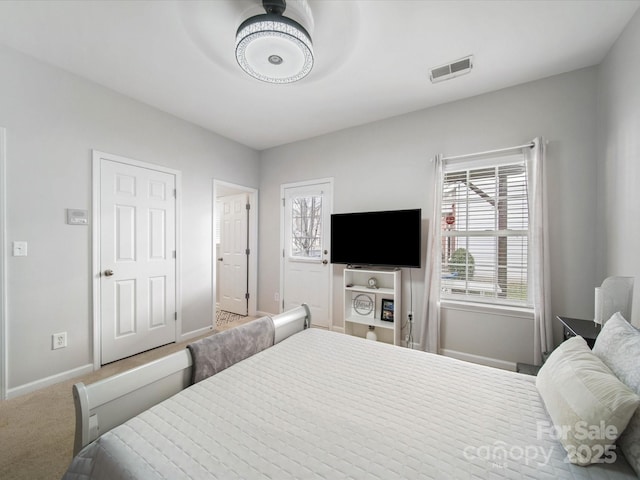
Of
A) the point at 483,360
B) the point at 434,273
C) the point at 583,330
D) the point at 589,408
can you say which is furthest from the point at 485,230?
the point at 589,408

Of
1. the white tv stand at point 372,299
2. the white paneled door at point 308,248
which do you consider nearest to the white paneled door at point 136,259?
the white paneled door at point 308,248

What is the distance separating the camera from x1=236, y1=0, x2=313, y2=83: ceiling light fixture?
165 centimetres

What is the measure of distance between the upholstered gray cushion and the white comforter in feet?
0.32

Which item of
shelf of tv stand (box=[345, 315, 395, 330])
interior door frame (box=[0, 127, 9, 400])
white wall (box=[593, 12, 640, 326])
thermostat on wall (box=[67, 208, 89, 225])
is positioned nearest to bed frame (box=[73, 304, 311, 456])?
interior door frame (box=[0, 127, 9, 400])

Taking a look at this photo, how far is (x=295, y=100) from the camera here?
2.82 m

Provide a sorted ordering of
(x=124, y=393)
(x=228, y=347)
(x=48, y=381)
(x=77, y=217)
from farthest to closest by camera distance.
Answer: (x=77, y=217) < (x=48, y=381) < (x=228, y=347) < (x=124, y=393)

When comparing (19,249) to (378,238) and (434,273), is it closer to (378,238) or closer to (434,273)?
(378,238)

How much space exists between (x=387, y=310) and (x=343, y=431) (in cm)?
223

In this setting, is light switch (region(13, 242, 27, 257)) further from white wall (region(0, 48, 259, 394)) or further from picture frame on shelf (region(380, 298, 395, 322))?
picture frame on shelf (region(380, 298, 395, 322))

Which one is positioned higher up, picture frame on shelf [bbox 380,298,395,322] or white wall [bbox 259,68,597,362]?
white wall [bbox 259,68,597,362]

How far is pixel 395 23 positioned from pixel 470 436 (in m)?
2.40

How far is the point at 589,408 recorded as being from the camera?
872 millimetres

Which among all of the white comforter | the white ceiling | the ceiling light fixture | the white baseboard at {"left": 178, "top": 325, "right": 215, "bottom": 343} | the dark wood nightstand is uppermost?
the white ceiling

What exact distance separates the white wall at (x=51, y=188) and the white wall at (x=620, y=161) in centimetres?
419
